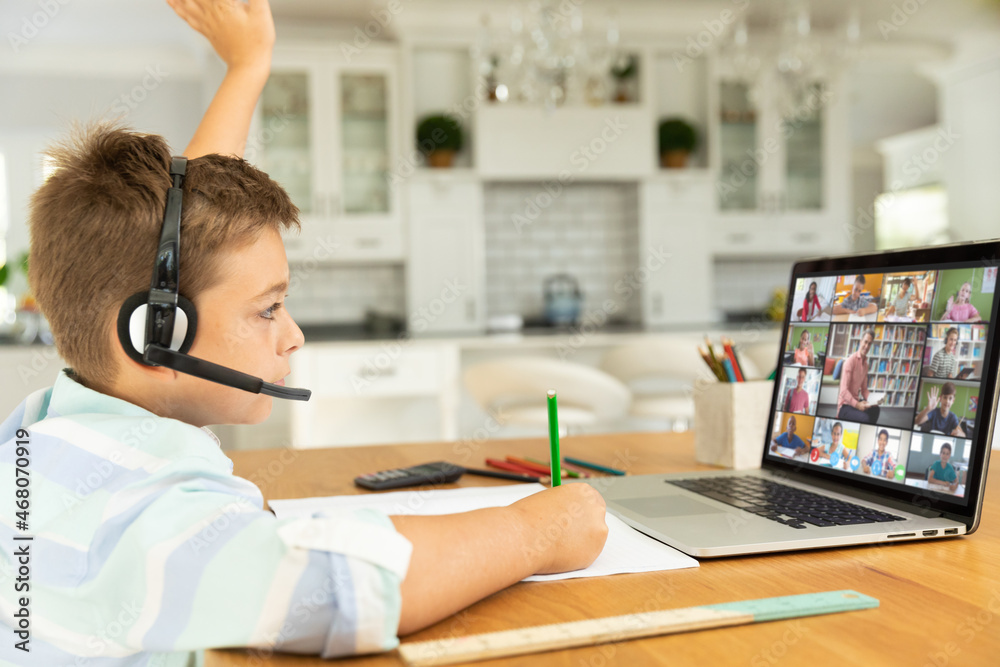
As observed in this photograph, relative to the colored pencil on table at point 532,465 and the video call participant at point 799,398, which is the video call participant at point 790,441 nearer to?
the video call participant at point 799,398

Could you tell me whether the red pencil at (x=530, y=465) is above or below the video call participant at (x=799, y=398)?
below

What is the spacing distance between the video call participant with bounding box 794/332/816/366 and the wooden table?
0.74ft

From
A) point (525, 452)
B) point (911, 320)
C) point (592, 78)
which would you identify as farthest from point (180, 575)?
point (592, 78)

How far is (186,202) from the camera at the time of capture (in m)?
0.57

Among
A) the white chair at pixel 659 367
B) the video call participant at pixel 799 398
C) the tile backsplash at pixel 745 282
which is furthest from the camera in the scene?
the tile backsplash at pixel 745 282

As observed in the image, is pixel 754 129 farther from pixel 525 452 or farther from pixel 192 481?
pixel 192 481

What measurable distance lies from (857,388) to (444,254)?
3.43 meters

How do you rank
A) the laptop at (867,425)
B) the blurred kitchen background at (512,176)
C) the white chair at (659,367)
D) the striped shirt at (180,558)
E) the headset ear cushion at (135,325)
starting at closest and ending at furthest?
1. the striped shirt at (180,558)
2. the headset ear cushion at (135,325)
3. the laptop at (867,425)
4. the white chair at (659,367)
5. the blurred kitchen background at (512,176)

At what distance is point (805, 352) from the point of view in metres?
0.89

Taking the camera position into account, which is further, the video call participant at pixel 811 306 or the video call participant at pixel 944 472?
the video call participant at pixel 811 306

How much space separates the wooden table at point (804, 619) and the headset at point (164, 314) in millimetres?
199

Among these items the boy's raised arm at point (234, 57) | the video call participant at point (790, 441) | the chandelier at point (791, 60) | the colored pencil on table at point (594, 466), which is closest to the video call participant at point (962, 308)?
the video call participant at point (790, 441)

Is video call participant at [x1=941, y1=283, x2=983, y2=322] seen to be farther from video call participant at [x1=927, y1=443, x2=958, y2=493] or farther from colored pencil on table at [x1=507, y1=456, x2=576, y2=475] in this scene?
colored pencil on table at [x1=507, y1=456, x2=576, y2=475]

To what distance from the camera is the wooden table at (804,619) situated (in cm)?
45
